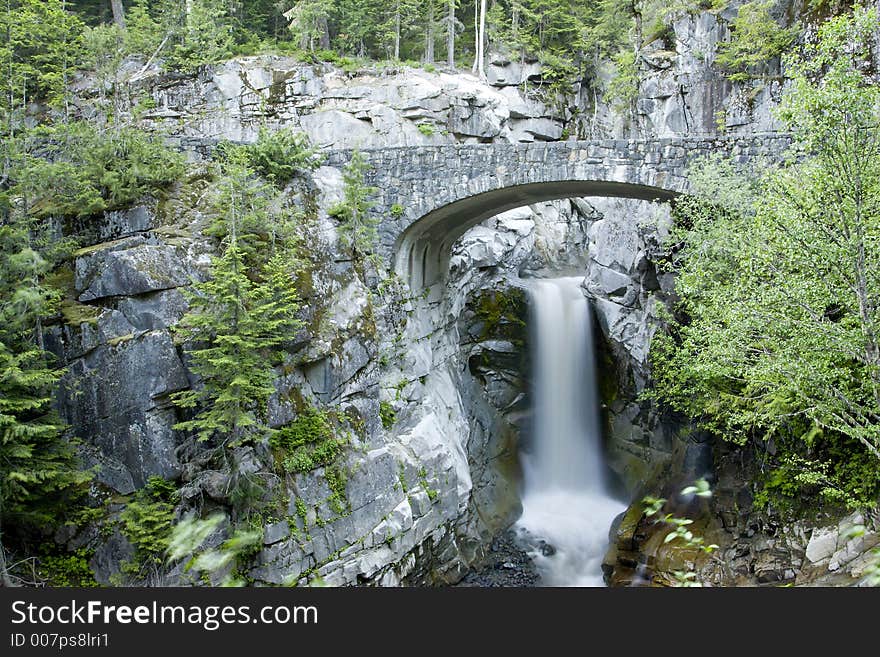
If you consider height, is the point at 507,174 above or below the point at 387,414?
above

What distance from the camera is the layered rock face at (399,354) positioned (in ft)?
34.8

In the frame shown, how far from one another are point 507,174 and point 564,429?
1034cm

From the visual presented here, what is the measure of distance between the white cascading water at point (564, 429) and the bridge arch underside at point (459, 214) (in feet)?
16.5

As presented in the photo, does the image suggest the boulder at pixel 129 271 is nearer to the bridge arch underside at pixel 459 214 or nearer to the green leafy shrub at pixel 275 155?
the green leafy shrub at pixel 275 155

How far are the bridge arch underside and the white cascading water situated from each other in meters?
5.03

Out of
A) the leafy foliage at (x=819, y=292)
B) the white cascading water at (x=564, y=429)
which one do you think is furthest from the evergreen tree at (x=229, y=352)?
the white cascading water at (x=564, y=429)

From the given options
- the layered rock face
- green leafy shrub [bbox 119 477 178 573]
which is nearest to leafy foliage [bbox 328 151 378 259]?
the layered rock face

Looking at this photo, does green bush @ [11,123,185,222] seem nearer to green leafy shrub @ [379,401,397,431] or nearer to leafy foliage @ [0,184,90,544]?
leafy foliage @ [0,184,90,544]

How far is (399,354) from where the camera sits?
580 inches

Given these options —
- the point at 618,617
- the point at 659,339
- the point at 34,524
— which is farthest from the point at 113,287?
the point at 659,339

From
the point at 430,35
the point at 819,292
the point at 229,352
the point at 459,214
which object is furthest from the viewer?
the point at 430,35

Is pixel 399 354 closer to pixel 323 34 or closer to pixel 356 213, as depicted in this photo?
pixel 356 213

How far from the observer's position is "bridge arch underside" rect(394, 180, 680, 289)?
14680mm

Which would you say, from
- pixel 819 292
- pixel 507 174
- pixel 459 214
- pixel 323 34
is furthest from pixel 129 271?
pixel 323 34
